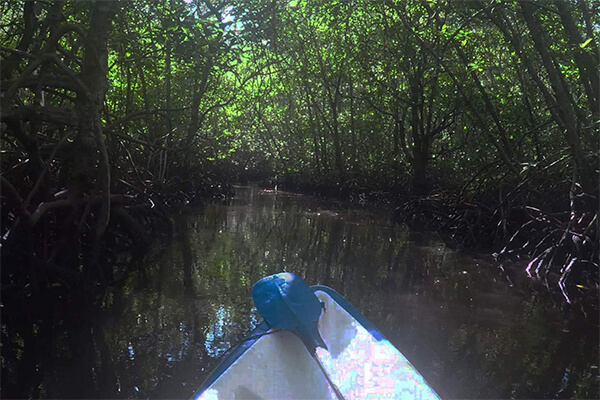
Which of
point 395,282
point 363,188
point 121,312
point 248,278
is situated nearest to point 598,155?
point 395,282

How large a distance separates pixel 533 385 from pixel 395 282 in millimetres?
2569

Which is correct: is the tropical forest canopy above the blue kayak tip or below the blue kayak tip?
above

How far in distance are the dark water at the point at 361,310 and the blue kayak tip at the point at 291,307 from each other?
633 mm

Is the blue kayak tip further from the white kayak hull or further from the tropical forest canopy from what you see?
the tropical forest canopy

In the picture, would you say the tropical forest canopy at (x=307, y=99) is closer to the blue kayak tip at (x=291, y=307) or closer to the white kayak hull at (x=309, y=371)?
the blue kayak tip at (x=291, y=307)

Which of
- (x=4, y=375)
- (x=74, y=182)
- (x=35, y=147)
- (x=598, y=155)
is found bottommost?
(x=4, y=375)

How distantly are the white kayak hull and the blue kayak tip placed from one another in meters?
0.05

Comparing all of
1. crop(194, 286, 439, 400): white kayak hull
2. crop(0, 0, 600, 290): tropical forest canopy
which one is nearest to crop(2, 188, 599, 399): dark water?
crop(194, 286, 439, 400): white kayak hull

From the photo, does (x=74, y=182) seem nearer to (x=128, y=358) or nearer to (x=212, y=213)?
(x=128, y=358)

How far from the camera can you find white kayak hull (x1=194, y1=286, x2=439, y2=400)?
2354mm

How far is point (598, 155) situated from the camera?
5973 millimetres

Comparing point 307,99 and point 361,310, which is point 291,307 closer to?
point 361,310

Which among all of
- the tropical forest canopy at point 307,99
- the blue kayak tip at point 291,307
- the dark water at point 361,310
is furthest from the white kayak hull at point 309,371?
the tropical forest canopy at point 307,99

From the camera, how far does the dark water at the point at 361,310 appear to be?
308 cm
